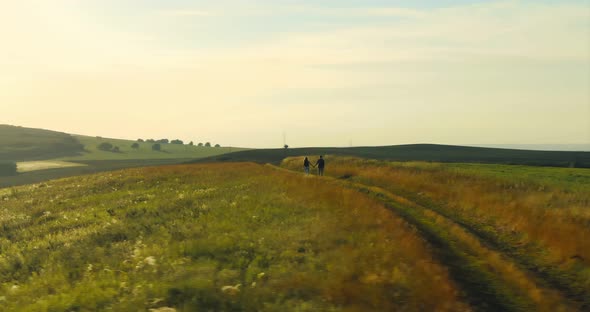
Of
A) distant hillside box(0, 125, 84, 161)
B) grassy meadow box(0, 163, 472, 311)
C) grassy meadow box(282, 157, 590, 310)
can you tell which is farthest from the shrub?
grassy meadow box(282, 157, 590, 310)

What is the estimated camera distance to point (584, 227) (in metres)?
18.3

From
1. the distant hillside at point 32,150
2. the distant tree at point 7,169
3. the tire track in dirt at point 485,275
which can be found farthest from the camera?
the distant hillside at point 32,150

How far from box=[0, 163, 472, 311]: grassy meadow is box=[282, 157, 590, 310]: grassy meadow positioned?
247 cm

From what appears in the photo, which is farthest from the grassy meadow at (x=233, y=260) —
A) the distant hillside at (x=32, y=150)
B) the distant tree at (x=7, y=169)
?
the distant hillside at (x=32, y=150)

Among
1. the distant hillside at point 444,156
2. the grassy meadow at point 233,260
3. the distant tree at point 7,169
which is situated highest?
the distant hillside at point 444,156

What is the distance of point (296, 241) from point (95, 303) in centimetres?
699

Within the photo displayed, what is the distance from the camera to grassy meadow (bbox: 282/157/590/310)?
539 inches

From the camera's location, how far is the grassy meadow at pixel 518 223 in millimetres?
13693

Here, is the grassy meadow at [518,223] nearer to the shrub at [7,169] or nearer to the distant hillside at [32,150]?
the shrub at [7,169]

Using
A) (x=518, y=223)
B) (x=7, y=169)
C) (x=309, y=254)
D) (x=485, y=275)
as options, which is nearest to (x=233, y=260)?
(x=309, y=254)

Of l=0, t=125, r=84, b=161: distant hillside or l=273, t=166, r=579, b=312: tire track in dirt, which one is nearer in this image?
l=273, t=166, r=579, b=312: tire track in dirt

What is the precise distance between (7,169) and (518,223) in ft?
469

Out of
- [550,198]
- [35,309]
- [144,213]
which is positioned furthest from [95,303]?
[550,198]

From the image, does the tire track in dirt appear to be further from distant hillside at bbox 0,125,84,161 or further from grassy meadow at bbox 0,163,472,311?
distant hillside at bbox 0,125,84,161
